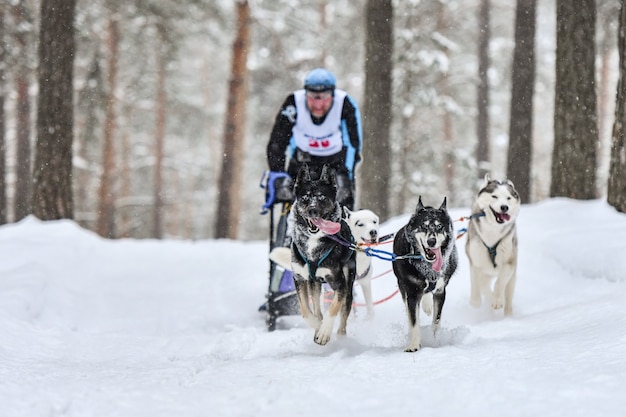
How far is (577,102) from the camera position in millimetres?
7730

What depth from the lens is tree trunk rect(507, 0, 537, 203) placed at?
10.6 m

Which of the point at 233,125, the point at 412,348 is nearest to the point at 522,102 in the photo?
the point at 233,125

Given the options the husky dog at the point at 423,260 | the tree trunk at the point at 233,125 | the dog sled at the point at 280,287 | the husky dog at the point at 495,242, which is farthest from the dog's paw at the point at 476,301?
the tree trunk at the point at 233,125

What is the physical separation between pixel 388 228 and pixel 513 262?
3346 millimetres

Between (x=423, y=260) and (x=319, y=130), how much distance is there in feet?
6.80

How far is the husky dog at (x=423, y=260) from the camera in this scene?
13.0ft

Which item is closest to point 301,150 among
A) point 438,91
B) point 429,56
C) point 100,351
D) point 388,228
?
point 100,351

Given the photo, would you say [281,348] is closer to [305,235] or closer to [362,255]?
[305,235]

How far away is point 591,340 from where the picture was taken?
11.5ft

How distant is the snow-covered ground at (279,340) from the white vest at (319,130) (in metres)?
1.70

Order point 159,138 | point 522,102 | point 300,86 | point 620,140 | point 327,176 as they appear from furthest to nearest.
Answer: point 159,138
point 300,86
point 522,102
point 620,140
point 327,176

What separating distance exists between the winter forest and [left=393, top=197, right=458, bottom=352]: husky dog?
364 cm

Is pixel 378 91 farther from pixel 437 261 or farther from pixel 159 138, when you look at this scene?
pixel 159 138

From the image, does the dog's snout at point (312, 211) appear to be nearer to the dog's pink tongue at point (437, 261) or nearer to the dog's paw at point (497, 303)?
the dog's pink tongue at point (437, 261)
